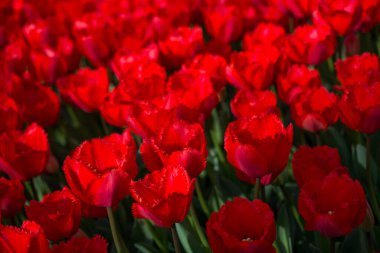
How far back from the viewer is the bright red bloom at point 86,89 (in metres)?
1.75

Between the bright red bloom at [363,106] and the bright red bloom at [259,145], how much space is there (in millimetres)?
156

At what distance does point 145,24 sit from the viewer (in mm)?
2262

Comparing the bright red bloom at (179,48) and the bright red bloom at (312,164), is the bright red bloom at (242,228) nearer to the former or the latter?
the bright red bloom at (312,164)

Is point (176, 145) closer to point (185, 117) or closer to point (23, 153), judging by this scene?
point (185, 117)

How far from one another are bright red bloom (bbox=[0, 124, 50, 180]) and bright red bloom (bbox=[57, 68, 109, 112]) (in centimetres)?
33

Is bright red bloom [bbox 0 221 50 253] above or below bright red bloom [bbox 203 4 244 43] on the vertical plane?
above

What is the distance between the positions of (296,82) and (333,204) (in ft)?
1.75

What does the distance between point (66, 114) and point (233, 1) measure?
0.82 meters

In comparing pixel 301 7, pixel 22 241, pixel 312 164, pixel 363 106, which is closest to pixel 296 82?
pixel 363 106

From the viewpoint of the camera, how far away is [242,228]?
1029mm

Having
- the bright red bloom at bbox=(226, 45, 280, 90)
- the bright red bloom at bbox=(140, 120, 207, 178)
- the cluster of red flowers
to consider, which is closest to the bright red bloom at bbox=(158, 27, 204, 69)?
the cluster of red flowers

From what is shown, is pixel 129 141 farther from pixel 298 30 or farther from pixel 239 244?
pixel 298 30

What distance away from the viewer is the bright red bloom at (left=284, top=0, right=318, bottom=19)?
207 cm

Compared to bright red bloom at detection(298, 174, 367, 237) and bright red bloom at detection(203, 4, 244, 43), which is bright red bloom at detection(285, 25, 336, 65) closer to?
bright red bloom at detection(203, 4, 244, 43)
